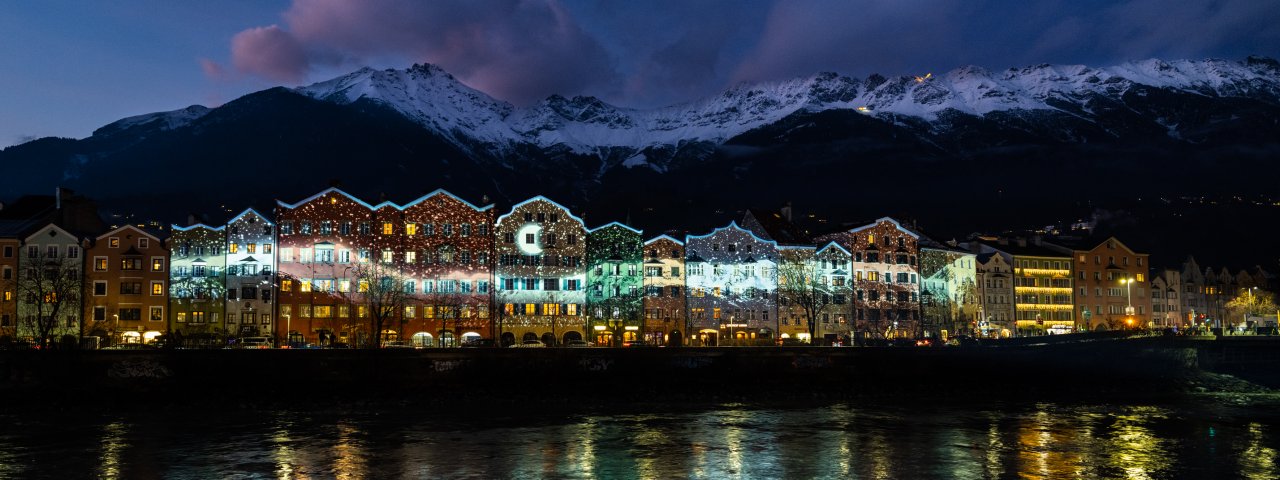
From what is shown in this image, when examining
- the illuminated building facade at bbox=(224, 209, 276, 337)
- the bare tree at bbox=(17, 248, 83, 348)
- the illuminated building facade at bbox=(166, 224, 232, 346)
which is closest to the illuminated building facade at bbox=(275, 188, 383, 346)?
the illuminated building facade at bbox=(224, 209, 276, 337)

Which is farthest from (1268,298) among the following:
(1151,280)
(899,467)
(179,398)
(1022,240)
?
(179,398)

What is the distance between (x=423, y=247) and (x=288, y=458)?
2418 inches

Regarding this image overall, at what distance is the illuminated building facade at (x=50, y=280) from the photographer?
343 ft

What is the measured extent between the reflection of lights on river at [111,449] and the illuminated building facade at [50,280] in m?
41.4

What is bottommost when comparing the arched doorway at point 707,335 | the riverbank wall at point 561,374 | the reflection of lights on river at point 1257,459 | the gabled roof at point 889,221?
the reflection of lights on river at point 1257,459

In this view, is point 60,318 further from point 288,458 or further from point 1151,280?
point 1151,280

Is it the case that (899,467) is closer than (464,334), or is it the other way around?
(899,467)

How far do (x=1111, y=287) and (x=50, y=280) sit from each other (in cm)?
14483

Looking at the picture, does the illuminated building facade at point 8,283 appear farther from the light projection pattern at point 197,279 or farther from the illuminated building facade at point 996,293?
the illuminated building facade at point 996,293

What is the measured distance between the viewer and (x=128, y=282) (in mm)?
110688

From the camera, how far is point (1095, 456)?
187 feet

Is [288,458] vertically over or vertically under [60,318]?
under

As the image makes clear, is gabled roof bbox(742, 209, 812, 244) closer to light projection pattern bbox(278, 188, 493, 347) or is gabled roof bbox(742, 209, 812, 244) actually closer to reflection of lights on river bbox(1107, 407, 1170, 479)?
light projection pattern bbox(278, 188, 493, 347)

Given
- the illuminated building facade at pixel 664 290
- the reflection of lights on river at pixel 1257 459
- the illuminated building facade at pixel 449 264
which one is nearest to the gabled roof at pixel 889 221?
the illuminated building facade at pixel 664 290
